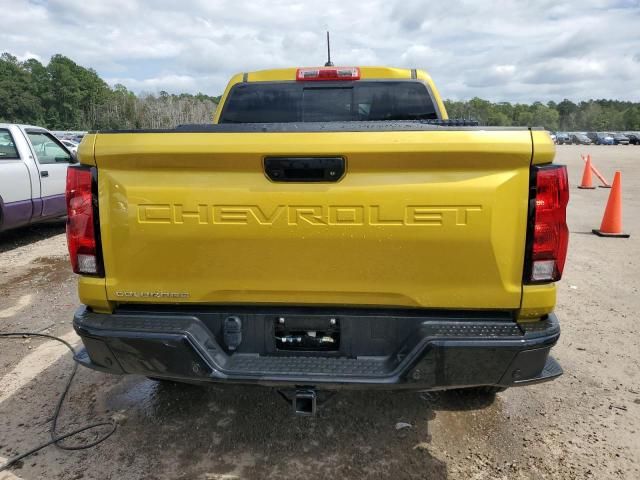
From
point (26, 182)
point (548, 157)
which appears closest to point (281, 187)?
point (548, 157)

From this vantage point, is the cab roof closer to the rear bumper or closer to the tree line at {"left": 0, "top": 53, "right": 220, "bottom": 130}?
the rear bumper

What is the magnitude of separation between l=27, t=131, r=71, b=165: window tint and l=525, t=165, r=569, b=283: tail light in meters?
8.02

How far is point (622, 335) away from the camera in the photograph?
4.38 metres

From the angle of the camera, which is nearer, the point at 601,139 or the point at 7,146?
the point at 7,146

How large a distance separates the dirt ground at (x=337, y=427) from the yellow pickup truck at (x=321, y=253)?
691 mm

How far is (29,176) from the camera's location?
7680 mm

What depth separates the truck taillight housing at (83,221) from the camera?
2.26 m

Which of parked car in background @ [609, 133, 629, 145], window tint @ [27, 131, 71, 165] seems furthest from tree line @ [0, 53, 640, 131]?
window tint @ [27, 131, 71, 165]

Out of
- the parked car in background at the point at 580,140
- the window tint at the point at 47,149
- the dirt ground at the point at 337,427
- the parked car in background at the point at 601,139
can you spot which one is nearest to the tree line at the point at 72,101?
the parked car in background at the point at 580,140

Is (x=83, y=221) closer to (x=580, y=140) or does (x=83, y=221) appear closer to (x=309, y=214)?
(x=309, y=214)

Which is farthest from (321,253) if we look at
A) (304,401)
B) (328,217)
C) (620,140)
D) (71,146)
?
(620,140)

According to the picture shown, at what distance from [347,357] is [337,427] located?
94 centimetres

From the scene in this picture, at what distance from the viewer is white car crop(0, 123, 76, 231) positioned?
734 cm

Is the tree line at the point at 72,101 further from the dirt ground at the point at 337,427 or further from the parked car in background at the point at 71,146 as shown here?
the dirt ground at the point at 337,427
